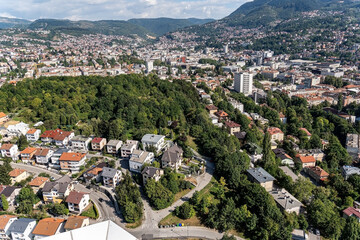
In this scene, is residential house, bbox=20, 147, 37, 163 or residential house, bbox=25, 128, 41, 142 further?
residential house, bbox=25, 128, 41, 142

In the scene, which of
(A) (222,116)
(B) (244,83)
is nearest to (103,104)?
(A) (222,116)

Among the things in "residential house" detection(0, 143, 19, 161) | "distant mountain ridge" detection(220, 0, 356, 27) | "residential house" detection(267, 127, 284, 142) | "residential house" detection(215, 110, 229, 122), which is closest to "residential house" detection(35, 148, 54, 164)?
"residential house" detection(0, 143, 19, 161)

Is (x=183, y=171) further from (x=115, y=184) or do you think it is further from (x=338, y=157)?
(x=338, y=157)

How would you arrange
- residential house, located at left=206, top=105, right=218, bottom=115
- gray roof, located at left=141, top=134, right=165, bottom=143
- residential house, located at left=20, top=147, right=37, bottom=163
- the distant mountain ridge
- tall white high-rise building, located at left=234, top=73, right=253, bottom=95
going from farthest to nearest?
the distant mountain ridge → tall white high-rise building, located at left=234, top=73, right=253, bottom=95 → residential house, located at left=206, top=105, right=218, bottom=115 → gray roof, located at left=141, top=134, right=165, bottom=143 → residential house, located at left=20, top=147, right=37, bottom=163

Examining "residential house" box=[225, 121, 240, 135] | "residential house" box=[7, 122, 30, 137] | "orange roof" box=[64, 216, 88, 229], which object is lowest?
"residential house" box=[225, 121, 240, 135]

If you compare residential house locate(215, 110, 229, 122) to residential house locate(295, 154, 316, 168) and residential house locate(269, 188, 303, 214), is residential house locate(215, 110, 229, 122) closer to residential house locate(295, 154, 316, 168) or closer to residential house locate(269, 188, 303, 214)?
residential house locate(295, 154, 316, 168)

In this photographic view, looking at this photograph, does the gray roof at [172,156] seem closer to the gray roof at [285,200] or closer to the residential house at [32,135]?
the gray roof at [285,200]

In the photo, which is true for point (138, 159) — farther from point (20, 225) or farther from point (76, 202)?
point (20, 225)

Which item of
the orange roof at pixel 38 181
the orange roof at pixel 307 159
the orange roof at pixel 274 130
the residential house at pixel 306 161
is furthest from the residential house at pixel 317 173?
the orange roof at pixel 38 181
